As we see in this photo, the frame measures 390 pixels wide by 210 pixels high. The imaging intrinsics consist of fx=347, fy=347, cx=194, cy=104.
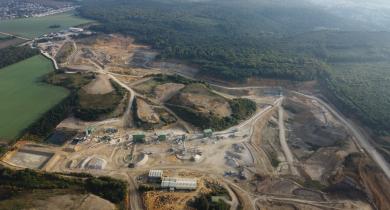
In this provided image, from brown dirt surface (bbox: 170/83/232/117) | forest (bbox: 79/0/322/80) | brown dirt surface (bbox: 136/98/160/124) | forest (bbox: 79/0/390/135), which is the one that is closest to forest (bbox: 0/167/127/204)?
brown dirt surface (bbox: 136/98/160/124)

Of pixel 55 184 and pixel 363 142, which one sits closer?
pixel 55 184

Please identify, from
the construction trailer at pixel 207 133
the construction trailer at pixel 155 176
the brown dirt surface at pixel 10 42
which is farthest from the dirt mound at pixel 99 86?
the brown dirt surface at pixel 10 42

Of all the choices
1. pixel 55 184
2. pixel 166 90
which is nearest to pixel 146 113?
pixel 166 90

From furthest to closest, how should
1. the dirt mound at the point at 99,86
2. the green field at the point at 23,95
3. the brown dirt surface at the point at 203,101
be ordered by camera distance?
the dirt mound at the point at 99,86 → the brown dirt surface at the point at 203,101 → the green field at the point at 23,95

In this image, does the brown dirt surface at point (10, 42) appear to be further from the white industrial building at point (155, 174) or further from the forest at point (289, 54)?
the white industrial building at point (155, 174)

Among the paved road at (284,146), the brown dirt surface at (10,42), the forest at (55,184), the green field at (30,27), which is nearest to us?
the forest at (55,184)

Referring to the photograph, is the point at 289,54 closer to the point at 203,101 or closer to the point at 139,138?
the point at 203,101

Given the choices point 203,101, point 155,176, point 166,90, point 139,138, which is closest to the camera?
point 155,176

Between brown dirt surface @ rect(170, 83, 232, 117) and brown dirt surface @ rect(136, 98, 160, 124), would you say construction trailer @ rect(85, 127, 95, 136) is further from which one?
brown dirt surface @ rect(170, 83, 232, 117)
